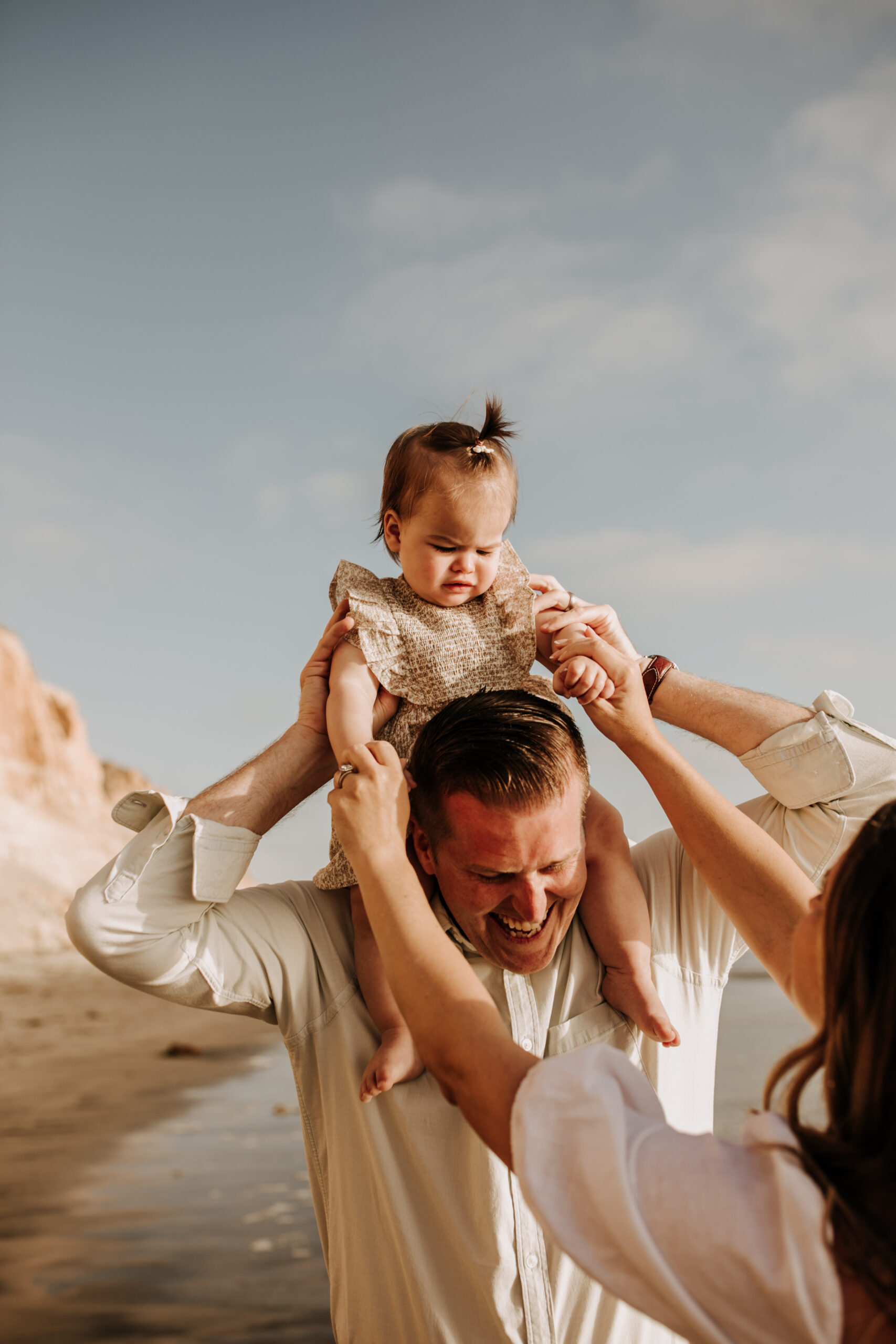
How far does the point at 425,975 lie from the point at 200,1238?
6.91 meters

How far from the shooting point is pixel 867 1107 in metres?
1.19

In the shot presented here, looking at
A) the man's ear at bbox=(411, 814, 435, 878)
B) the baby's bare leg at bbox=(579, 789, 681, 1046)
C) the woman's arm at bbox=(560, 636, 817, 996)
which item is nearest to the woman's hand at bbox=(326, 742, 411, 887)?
the man's ear at bbox=(411, 814, 435, 878)

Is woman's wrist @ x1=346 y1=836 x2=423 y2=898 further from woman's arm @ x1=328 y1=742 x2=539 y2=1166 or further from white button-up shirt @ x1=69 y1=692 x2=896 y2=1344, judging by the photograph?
white button-up shirt @ x1=69 y1=692 x2=896 y2=1344

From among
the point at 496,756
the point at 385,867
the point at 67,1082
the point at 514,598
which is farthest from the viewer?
the point at 67,1082

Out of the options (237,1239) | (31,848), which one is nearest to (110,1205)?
(237,1239)

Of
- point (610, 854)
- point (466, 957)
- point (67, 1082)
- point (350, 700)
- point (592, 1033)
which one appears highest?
point (350, 700)

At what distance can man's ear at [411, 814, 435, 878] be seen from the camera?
229 centimetres

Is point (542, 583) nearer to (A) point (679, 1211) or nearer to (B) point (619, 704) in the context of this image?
(B) point (619, 704)

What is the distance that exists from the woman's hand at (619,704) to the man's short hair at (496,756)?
0.32 ft

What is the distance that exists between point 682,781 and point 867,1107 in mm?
1006

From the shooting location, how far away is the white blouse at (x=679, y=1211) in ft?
3.59

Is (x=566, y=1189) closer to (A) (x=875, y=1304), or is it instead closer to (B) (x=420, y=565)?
(A) (x=875, y=1304)

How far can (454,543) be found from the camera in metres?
2.69

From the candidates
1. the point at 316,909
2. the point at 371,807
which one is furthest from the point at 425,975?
the point at 316,909
